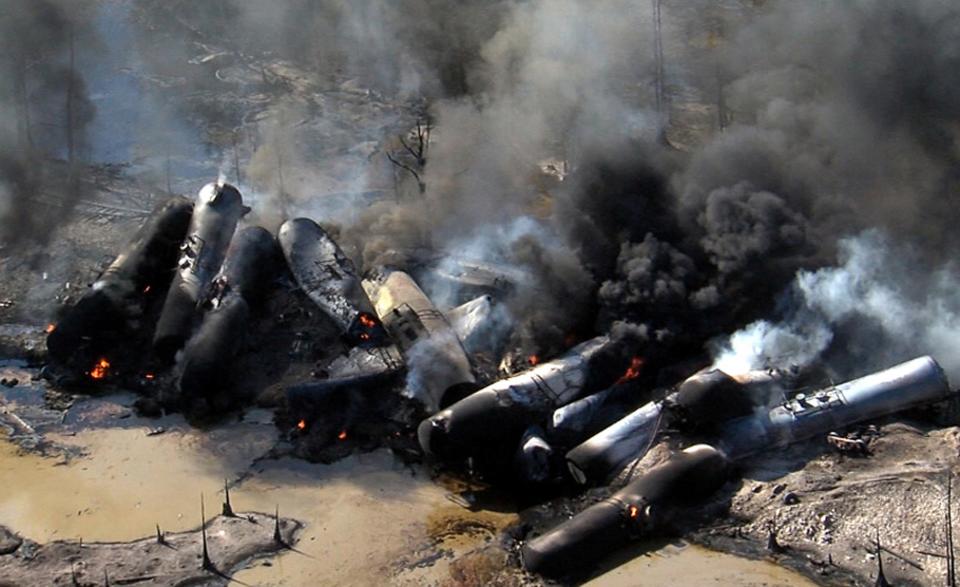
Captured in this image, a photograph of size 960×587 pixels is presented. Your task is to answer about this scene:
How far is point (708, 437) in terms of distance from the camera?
22031mm

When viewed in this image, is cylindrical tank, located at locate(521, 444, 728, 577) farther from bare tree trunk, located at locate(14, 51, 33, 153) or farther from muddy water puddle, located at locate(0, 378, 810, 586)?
bare tree trunk, located at locate(14, 51, 33, 153)

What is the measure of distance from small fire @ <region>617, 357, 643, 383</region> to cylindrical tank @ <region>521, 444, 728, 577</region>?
11.3 feet

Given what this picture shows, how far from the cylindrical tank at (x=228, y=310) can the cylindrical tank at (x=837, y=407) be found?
1266 centimetres

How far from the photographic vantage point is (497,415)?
73.2 feet

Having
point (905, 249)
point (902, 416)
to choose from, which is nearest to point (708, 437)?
point (902, 416)

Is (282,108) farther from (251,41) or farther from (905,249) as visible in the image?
(905,249)

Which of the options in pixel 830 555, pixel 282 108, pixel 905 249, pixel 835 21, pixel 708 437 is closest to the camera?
pixel 830 555

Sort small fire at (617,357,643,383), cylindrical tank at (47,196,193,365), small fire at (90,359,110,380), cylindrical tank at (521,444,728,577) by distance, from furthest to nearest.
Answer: cylindrical tank at (47,196,193,365)
small fire at (90,359,110,380)
small fire at (617,357,643,383)
cylindrical tank at (521,444,728,577)

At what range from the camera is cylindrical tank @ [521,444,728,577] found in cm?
1900

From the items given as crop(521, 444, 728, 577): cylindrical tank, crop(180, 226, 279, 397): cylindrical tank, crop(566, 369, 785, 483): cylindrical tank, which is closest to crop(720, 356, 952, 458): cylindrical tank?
crop(566, 369, 785, 483): cylindrical tank

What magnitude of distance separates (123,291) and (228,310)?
3776 millimetres

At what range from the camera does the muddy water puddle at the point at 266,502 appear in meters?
19.4

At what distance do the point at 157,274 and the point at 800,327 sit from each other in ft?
60.3

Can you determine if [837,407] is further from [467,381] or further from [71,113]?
[71,113]
